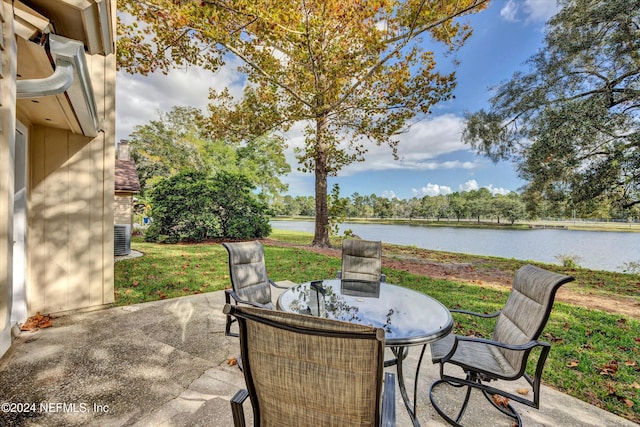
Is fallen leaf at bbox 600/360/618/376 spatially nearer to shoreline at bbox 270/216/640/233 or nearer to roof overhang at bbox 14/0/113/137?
roof overhang at bbox 14/0/113/137

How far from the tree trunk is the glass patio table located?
657 centimetres

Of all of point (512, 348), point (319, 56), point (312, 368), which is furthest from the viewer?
point (319, 56)

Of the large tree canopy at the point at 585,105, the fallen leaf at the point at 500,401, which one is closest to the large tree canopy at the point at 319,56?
the large tree canopy at the point at 585,105

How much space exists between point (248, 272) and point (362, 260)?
5.27ft

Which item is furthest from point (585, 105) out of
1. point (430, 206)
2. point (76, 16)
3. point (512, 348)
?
point (430, 206)

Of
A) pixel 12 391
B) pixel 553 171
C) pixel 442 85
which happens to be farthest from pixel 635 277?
pixel 12 391

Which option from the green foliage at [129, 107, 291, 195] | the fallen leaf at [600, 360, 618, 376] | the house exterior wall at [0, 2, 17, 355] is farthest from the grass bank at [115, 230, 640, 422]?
the green foliage at [129, 107, 291, 195]

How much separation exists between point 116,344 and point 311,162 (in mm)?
7933

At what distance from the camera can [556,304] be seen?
4.83 metres

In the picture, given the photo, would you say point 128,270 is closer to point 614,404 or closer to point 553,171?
point 614,404

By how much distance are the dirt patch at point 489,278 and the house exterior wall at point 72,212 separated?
6.34 m

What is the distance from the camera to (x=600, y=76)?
22.9 feet

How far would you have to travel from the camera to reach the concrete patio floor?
198cm

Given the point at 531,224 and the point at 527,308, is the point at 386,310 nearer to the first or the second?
the point at 527,308
